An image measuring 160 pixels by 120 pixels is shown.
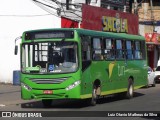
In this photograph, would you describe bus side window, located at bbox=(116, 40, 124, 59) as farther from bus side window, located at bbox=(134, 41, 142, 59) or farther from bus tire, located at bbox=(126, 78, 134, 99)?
bus side window, located at bbox=(134, 41, 142, 59)

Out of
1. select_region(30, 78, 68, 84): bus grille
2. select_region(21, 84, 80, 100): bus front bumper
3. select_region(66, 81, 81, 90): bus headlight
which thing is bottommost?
select_region(21, 84, 80, 100): bus front bumper

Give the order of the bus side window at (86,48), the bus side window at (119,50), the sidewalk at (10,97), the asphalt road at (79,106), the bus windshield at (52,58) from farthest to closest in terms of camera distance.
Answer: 1. the bus side window at (119,50)
2. the sidewalk at (10,97)
3. the bus side window at (86,48)
4. the bus windshield at (52,58)
5. the asphalt road at (79,106)

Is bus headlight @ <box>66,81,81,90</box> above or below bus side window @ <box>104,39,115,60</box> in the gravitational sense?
below

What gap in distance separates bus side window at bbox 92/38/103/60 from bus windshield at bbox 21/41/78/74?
62.7 inches

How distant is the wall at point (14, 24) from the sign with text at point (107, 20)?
106 inches

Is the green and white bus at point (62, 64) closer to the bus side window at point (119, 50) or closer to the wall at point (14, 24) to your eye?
the bus side window at point (119, 50)

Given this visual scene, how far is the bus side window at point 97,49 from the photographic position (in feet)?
64.2

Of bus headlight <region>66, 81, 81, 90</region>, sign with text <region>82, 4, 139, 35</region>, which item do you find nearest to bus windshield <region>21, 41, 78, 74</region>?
bus headlight <region>66, 81, 81, 90</region>

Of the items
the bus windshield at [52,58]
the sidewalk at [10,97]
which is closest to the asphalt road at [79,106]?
the sidewalk at [10,97]

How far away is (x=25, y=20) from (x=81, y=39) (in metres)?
15.0

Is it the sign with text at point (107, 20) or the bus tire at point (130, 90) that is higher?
the sign with text at point (107, 20)

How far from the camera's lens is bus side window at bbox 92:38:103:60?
19583 mm

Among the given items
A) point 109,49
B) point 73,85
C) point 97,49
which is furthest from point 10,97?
point 73,85

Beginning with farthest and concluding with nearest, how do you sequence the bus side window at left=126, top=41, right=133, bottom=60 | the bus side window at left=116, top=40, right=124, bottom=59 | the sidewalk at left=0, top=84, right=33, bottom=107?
the bus side window at left=126, top=41, right=133, bottom=60
the bus side window at left=116, top=40, right=124, bottom=59
the sidewalk at left=0, top=84, right=33, bottom=107
